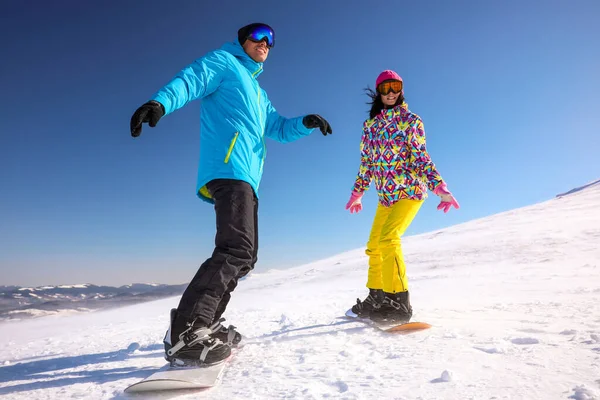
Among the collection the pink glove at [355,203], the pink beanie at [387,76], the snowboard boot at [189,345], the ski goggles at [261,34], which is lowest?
the snowboard boot at [189,345]

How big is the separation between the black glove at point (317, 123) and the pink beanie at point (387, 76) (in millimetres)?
829

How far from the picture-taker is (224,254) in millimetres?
2139

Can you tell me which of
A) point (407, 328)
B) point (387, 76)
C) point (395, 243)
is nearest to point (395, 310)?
point (407, 328)

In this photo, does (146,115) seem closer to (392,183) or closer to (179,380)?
(179,380)

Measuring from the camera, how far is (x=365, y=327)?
3018 millimetres

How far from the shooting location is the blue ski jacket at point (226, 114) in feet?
7.45

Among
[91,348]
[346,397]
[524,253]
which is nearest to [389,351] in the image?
[346,397]

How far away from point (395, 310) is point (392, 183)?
1.19 m

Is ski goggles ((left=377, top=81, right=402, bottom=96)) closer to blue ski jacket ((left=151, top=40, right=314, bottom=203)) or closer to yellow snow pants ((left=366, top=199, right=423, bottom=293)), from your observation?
yellow snow pants ((left=366, top=199, right=423, bottom=293))

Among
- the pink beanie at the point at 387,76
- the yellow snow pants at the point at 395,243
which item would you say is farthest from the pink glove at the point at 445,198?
the pink beanie at the point at 387,76

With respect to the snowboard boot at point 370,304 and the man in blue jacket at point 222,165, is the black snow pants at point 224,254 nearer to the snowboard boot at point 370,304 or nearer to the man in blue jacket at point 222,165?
the man in blue jacket at point 222,165

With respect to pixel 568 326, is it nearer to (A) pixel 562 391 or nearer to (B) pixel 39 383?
(A) pixel 562 391

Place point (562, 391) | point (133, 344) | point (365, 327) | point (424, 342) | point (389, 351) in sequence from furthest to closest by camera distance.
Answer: point (365, 327) → point (133, 344) → point (424, 342) → point (389, 351) → point (562, 391)

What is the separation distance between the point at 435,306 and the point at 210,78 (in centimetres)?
353
